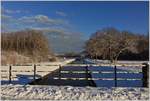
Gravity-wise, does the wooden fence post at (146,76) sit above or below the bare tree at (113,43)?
below

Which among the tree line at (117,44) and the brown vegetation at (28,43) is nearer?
the tree line at (117,44)

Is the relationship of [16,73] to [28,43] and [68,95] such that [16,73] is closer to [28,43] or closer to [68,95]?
[68,95]

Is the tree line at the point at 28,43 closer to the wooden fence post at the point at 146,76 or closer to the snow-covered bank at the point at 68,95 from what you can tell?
the wooden fence post at the point at 146,76

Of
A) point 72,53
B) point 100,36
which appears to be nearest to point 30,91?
point 100,36

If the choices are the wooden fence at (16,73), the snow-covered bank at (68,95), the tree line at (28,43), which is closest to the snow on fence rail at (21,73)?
the wooden fence at (16,73)

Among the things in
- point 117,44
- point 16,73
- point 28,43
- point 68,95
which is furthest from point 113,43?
point 68,95

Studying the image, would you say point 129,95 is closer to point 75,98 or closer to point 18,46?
point 75,98

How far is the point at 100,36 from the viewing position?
84375mm

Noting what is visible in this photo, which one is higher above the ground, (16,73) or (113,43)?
(113,43)

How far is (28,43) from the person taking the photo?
81188 millimetres

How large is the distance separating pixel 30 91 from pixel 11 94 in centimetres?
79

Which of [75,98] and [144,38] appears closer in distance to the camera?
[75,98]

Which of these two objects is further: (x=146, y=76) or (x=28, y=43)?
(x=28, y=43)

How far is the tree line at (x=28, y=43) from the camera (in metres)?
77.2
